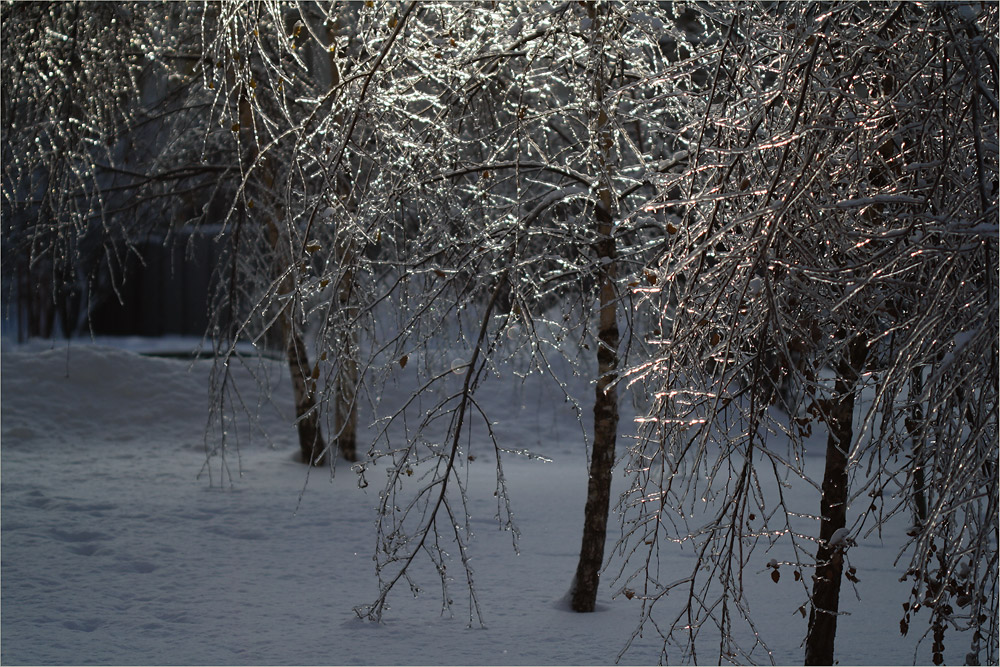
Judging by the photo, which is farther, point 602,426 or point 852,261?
point 602,426

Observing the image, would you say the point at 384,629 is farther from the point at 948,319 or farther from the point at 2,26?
the point at 2,26

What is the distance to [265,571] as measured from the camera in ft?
20.4

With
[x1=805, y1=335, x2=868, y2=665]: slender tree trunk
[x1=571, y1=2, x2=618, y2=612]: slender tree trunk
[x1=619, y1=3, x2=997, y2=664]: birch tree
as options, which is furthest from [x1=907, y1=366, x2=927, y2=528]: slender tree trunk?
[x1=571, y1=2, x2=618, y2=612]: slender tree trunk

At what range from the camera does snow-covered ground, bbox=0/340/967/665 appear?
15.8 feet

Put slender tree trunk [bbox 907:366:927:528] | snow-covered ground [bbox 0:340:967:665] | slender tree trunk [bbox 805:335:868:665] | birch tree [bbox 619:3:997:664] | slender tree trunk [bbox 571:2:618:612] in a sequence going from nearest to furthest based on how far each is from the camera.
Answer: birch tree [bbox 619:3:997:664] < slender tree trunk [bbox 907:366:927:528] < slender tree trunk [bbox 805:335:868:665] < snow-covered ground [bbox 0:340:967:665] < slender tree trunk [bbox 571:2:618:612]

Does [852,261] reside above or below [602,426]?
above

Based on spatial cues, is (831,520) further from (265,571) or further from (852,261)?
(265,571)

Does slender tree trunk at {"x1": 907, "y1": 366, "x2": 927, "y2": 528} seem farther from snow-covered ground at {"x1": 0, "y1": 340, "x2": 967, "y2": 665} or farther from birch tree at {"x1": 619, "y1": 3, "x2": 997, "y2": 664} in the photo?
snow-covered ground at {"x1": 0, "y1": 340, "x2": 967, "y2": 665}

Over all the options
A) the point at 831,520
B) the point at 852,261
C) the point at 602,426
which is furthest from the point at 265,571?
the point at 852,261

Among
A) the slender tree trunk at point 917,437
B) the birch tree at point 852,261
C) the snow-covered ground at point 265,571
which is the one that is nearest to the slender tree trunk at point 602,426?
the snow-covered ground at point 265,571

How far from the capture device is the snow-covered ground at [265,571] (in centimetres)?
482

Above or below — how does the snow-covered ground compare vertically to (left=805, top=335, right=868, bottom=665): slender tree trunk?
below

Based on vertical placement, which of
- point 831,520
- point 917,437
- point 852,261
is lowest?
point 831,520

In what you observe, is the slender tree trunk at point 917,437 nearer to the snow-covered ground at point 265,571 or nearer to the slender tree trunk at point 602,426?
the snow-covered ground at point 265,571
